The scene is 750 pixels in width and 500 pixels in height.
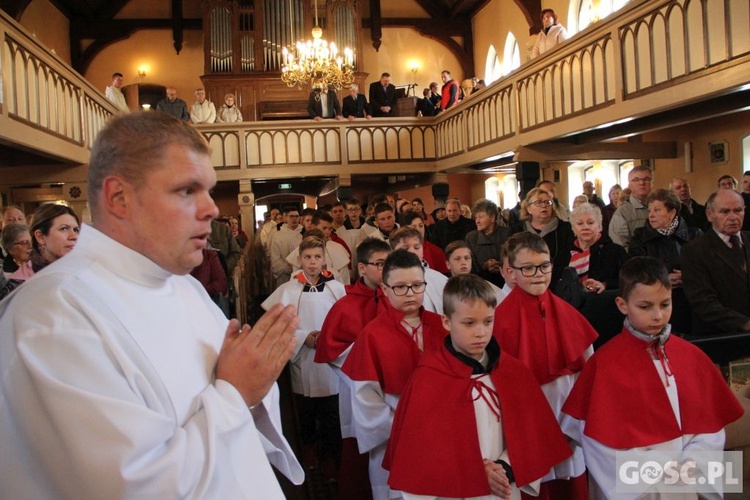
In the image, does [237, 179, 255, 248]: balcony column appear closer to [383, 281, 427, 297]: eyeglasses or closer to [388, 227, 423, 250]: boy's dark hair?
[388, 227, 423, 250]: boy's dark hair

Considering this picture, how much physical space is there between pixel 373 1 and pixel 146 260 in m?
18.5

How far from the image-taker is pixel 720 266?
380cm

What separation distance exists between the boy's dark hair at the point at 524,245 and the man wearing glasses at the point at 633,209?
254cm

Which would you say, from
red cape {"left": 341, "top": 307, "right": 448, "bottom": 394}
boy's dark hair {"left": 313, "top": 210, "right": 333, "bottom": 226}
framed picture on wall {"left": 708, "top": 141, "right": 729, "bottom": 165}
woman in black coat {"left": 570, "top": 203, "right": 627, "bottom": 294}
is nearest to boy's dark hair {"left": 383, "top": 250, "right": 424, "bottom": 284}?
red cape {"left": 341, "top": 307, "right": 448, "bottom": 394}

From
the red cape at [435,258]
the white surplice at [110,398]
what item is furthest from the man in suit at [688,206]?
the white surplice at [110,398]

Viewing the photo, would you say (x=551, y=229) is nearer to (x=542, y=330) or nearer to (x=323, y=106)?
(x=542, y=330)

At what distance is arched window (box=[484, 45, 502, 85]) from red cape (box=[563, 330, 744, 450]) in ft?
51.2

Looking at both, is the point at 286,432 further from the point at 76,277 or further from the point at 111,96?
the point at 111,96

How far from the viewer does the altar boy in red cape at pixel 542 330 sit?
320cm

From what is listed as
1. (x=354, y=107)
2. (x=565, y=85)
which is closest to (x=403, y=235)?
(x=565, y=85)

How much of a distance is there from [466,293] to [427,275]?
5.86 ft

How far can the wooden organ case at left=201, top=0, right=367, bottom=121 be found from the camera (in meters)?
16.9

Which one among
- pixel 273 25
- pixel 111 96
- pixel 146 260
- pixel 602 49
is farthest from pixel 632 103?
pixel 273 25

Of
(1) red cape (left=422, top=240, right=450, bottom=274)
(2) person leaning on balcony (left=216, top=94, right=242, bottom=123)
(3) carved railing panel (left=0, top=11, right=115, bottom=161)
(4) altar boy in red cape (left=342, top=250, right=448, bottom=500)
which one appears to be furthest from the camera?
(2) person leaning on balcony (left=216, top=94, right=242, bottom=123)
